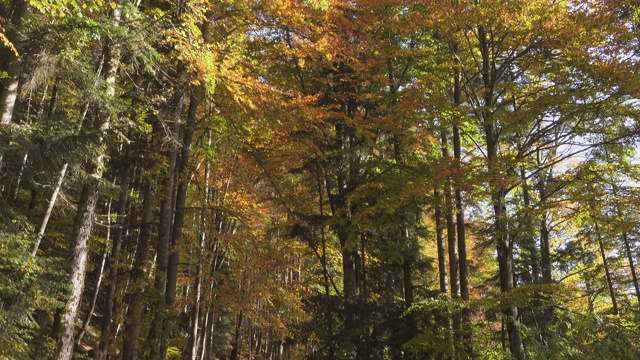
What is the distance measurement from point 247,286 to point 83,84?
26.9ft

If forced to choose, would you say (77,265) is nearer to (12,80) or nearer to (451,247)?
(12,80)

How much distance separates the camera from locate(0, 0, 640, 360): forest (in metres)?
8.20

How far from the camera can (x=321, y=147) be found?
554 inches

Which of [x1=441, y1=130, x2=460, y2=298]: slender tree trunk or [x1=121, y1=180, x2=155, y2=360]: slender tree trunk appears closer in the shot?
[x1=121, y1=180, x2=155, y2=360]: slender tree trunk

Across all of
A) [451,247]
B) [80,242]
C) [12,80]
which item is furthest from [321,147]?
[12,80]

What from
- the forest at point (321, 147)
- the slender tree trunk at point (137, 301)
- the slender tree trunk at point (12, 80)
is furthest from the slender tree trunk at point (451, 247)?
the slender tree trunk at point (12, 80)

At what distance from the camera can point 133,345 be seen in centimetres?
1021

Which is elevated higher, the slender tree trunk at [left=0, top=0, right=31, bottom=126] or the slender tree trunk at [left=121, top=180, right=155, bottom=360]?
the slender tree trunk at [left=0, top=0, right=31, bottom=126]

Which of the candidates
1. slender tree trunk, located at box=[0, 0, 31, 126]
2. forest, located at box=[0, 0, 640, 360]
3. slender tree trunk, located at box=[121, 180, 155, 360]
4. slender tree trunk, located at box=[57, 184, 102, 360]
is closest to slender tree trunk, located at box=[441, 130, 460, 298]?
forest, located at box=[0, 0, 640, 360]

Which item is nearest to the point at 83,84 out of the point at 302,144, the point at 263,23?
the point at 263,23

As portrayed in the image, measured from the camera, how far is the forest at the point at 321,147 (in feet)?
26.9

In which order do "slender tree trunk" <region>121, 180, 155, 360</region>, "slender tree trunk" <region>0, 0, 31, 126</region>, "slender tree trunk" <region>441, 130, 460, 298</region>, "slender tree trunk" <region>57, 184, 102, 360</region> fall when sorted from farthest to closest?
"slender tree trunk" <region>441, 130, 460, 298</region>, "slender tree trunk" <region>121, 180, 155, 360</region>, "slender tree trunk" <region>0, 0, 31, 126</region>, "slender tree trunk" <region>57, 184, 102, 360</region>

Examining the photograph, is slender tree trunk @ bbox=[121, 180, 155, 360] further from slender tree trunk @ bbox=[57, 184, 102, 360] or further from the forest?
slender tree trunk @ bbox=[57, 184, 102, 360]

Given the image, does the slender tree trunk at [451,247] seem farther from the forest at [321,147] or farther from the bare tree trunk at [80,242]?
the bare tree trunk at [80,242]
